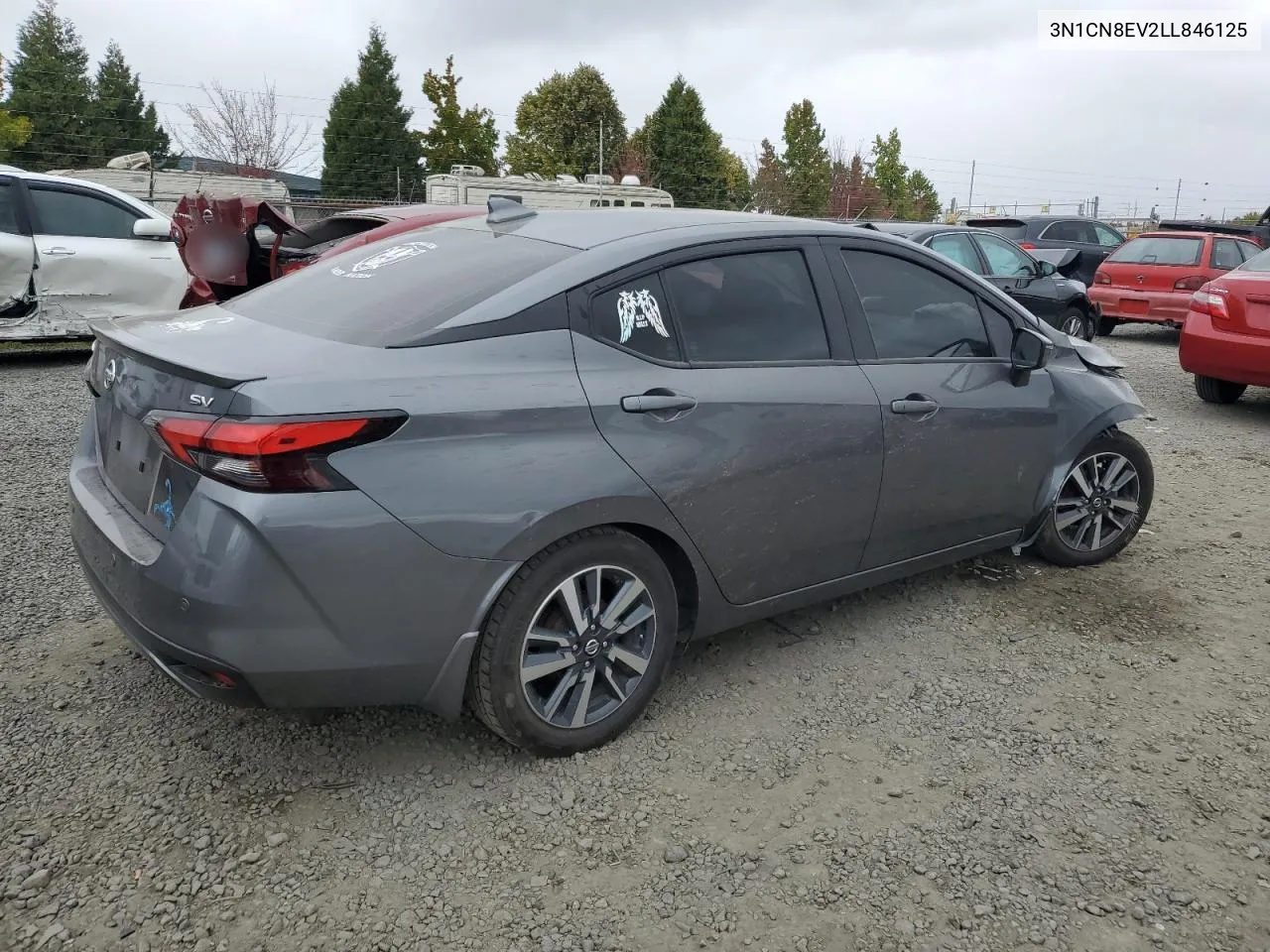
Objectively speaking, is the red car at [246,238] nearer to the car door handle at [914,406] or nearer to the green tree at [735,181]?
the car door handle at [914,406]

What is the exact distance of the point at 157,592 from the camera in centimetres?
244

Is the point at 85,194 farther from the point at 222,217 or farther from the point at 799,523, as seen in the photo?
the point at 799,523

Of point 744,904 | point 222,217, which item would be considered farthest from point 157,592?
point 222,217

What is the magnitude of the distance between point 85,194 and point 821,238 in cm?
753

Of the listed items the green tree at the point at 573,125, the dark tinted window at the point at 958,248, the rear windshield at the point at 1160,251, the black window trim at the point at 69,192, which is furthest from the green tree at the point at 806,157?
the black window trim at the point at 69,192

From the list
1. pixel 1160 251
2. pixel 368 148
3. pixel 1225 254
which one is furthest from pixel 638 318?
pixel 368 148

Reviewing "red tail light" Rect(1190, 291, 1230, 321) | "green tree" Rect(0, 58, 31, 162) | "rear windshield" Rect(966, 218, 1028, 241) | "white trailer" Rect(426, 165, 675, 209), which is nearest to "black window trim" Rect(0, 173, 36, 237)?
"red tail light" Rect(1190, 291, 1230, 321)

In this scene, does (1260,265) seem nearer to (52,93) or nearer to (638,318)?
(638,318)

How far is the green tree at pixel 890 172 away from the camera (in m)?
52.0

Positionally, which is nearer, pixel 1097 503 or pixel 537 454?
pixel 537 454

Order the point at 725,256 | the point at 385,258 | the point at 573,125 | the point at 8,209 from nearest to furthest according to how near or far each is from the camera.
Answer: the point at 725,256 → the point at 385,258 → the point at 8,209 → the point at 573,125

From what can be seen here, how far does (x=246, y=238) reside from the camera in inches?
304

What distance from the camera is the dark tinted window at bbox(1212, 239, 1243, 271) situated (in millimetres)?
12171

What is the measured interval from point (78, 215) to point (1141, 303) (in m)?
11.5
